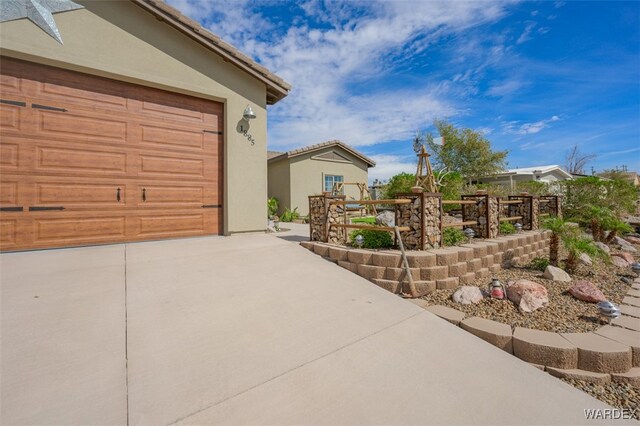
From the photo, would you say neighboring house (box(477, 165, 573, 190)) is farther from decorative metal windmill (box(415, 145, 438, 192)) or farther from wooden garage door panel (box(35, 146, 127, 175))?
wooden garage door panel (box(35, 146, 127, 175))

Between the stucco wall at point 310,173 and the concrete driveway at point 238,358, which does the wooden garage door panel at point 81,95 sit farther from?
the stucco wall at point 310,173

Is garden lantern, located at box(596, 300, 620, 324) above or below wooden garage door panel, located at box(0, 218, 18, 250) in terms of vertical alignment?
below

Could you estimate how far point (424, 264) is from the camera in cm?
386

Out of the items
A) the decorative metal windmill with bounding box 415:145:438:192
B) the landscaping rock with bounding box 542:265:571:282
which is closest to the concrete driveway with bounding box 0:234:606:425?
the landscaping rock with bounding box 542:265:571:282

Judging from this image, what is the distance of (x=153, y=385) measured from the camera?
1.75 meters

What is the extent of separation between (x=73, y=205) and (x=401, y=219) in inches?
216

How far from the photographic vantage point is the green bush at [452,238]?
491 centimetres

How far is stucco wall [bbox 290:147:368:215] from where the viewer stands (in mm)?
12727

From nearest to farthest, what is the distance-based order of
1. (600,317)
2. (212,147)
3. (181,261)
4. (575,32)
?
(600,317)
(181,261)
(212,147)
(575,32)

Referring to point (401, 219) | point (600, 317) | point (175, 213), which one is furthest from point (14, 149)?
point (600, 317)

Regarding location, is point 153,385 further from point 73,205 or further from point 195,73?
point 195,73

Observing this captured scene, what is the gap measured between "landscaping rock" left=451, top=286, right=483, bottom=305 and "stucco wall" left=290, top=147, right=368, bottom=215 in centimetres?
896

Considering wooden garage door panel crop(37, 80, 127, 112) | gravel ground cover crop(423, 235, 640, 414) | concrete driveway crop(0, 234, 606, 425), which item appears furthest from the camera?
wooden garage door panel crop(37, 80, 127, 112)

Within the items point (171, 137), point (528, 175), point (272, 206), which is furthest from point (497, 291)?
point (528, 175)
